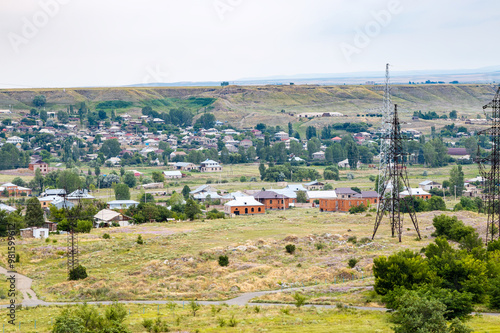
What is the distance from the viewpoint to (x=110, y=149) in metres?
160

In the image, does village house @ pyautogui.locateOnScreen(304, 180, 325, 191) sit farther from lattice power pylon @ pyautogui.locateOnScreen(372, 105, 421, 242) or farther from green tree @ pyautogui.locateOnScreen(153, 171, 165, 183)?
lattice power pylon @ pyautogui.locateOnScreen(372, 105, 421, 242)

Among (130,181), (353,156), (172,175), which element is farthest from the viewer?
(353,156)

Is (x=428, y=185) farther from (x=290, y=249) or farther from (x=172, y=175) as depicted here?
(x=290, y=249)

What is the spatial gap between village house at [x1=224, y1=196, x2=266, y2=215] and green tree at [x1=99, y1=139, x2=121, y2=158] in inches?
3296

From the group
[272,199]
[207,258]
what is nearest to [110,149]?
[272,199]

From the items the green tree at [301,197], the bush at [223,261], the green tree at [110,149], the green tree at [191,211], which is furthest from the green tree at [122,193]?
the green tree at [110,149]

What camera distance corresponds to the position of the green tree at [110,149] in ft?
524

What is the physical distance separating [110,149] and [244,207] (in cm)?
8698

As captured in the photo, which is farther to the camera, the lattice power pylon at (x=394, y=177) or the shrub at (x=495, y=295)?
the lattice power pylon at (x=394, y=177)

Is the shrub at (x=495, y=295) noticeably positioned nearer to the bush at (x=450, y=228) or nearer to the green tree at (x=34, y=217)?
the bush at (x=450, y=228)

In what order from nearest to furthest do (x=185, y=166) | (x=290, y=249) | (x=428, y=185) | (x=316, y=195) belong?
(x=290, y=249) → (x=316, y=195) → (x=428, y=185) → (x=185, y=166)

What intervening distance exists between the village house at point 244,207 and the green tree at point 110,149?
83725mm

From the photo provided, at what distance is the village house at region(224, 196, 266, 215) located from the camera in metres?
81.9

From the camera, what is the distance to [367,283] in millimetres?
38562
